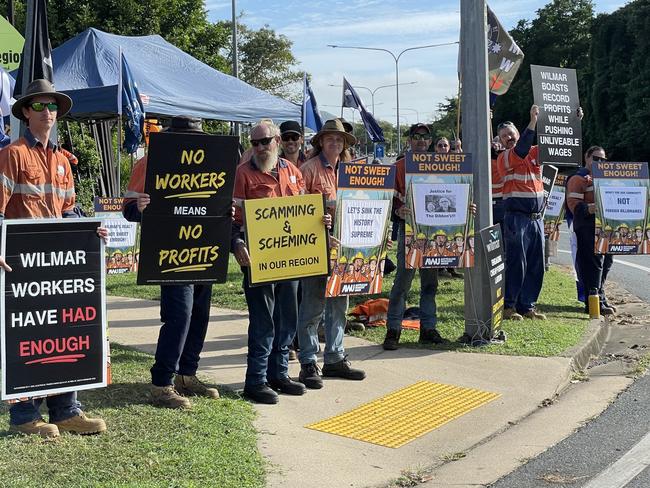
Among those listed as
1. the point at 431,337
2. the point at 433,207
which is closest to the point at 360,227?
the point at 433,207

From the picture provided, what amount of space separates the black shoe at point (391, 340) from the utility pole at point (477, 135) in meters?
0.75

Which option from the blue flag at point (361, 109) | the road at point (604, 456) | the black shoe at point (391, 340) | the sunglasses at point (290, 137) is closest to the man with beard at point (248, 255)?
the sunglasses at point (290, 137)

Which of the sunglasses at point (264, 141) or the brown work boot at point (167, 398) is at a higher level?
the sunglasses at point (264, 141)

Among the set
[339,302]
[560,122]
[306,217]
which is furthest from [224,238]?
[560,122]

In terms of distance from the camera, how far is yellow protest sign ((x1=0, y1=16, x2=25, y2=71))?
26.4ft

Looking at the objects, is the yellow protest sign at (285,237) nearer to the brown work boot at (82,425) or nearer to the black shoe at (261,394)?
the black shoe at (261,394)

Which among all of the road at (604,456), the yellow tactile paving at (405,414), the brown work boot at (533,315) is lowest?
the road at (604,456)

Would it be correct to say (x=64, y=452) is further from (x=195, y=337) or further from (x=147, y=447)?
(x=195, y=337)

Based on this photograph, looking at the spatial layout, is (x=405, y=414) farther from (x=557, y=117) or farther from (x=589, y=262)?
(x=589, y=262)

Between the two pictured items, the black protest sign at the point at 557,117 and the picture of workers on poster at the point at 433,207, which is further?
the black protest sign at the point at 557,117

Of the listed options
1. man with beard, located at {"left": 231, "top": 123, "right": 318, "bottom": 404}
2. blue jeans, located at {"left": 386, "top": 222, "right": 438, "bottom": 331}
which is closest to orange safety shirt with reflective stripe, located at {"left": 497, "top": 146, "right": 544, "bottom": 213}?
blue jeans, located at {"left": 386, "top": 222, "right": 438, "bottom": 331}

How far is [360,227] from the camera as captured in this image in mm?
7461

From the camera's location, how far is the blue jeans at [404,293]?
830 centimetres

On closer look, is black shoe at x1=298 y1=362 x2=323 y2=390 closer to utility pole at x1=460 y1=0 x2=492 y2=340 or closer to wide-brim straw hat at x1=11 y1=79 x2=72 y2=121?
utility pole at x1=460 y1=0 x2=492 y2=340
